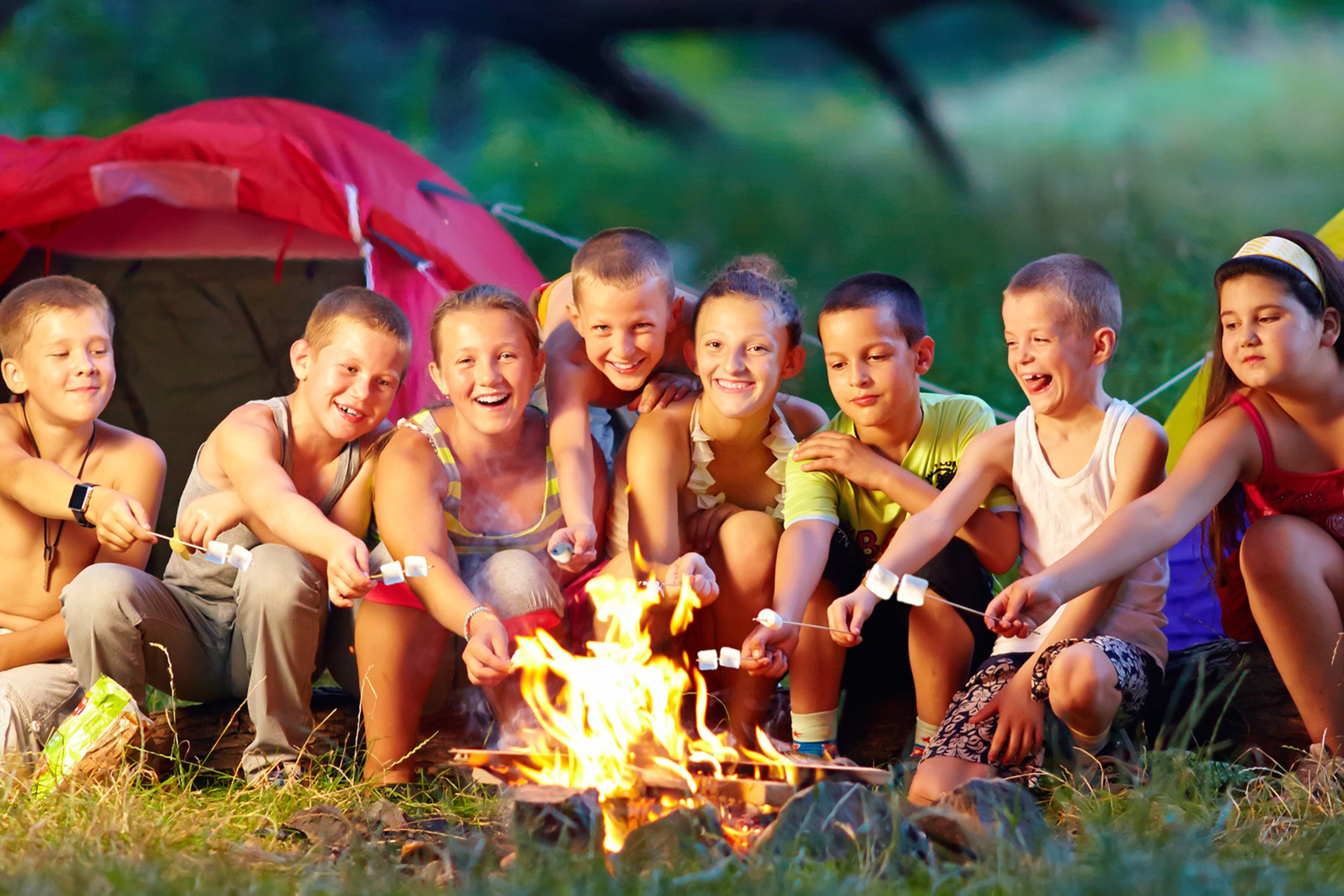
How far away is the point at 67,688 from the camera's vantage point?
280 centimetres

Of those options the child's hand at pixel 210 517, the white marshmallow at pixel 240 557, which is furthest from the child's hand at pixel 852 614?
the child's hand at pixel 210 517

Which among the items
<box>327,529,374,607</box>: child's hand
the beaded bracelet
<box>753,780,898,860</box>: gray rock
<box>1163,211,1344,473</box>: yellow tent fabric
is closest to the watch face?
<box>327,529,374,607</box>: child's hand

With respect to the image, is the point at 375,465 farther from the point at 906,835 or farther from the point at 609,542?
the point at 906,835

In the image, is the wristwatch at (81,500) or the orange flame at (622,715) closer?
the orange flame at (622,715)

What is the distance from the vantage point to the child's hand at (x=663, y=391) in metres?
2.94

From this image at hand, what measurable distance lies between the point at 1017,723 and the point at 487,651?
3.37 ft

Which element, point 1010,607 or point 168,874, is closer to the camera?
point 168,874

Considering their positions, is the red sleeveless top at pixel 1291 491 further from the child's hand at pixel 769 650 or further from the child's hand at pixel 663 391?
the child's hand at pixel 663 391

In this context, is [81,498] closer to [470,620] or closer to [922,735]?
[470,620]

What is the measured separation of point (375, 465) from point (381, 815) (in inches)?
33.3

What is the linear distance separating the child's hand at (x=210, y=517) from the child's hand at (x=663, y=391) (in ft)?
2.97

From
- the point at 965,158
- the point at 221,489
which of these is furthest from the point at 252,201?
the point at 965,158

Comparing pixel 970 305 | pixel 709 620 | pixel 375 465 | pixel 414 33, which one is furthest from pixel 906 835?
pixel 414 33

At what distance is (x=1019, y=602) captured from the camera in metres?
2.43
